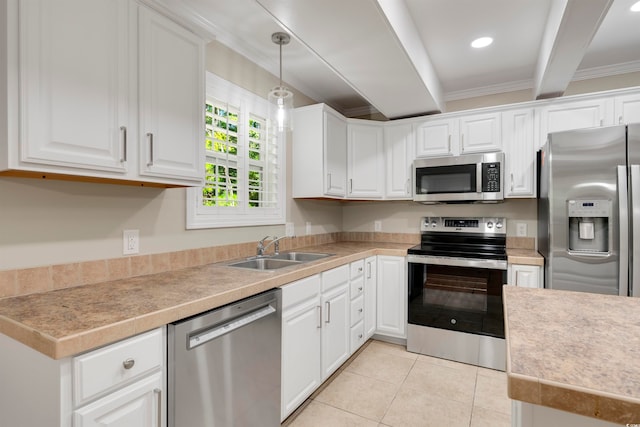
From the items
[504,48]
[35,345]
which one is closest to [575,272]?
[504,48]

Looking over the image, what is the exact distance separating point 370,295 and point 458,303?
757 mm

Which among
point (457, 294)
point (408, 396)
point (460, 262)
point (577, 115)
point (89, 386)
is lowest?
point (408, 396)

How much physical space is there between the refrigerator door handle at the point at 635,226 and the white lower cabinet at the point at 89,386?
107 inches

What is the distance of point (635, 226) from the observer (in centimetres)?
210

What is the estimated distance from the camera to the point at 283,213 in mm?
2947

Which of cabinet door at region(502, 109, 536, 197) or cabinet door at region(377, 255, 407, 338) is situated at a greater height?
cabinet door at region(502, 109, 536, 197)

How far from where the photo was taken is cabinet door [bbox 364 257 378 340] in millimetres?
3002

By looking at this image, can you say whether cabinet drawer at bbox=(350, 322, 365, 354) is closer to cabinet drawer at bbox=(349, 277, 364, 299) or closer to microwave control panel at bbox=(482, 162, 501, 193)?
cabinet drawer at bbox=(349, 277, 364, 299)

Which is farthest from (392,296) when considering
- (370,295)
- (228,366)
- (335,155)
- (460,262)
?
(228,366)

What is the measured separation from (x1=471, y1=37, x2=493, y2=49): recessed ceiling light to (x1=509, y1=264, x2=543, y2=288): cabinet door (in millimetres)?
1730

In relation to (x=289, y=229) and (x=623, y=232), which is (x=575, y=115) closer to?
(x=623, y=232)

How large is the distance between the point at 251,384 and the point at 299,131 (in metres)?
2.20

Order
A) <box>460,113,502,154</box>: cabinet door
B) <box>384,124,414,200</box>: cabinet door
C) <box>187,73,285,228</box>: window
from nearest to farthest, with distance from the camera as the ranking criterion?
<box>187,73,285,228</box>: window < <box>460,113,502,154</box>: cabinet door < <box>384,124,414,200</box>: cabinet door

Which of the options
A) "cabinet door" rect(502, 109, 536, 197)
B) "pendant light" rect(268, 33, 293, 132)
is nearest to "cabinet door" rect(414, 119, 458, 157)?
"cabinet door" rect(502, 109, 536, 197)
